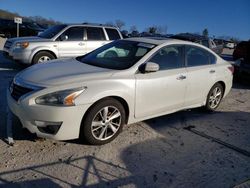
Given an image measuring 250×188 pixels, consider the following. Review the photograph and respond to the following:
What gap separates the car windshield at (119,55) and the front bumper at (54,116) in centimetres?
111

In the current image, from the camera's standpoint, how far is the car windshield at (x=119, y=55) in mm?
4562

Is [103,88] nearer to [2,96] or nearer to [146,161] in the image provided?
[146,161]

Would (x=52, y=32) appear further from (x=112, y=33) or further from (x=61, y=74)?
(x=61, y=74)

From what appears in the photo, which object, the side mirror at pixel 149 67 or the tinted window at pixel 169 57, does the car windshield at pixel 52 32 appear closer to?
the tinted window at pixel 169 57

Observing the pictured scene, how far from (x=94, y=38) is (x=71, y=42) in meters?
0.89

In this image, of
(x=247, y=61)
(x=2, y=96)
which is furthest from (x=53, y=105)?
(x=247, y=61)

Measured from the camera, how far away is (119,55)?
5.01 metres

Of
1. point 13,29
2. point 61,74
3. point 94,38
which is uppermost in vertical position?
point 13,29

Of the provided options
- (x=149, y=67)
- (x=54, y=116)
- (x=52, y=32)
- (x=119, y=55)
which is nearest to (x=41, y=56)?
(x=52, y=32)

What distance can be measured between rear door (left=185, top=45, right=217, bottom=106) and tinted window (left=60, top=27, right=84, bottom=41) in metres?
5.03

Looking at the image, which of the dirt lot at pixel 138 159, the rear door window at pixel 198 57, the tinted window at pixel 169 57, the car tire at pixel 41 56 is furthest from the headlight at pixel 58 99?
the car tire at pixel 41 56

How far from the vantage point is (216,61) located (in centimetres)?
593

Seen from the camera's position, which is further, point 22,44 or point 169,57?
point 22,44

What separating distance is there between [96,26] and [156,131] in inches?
237
